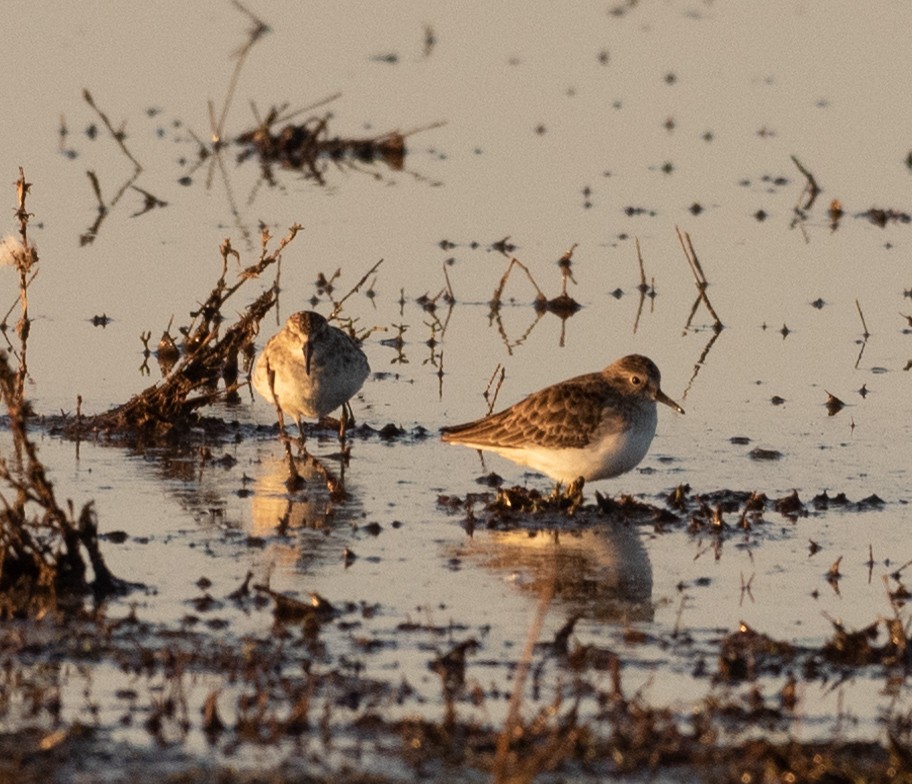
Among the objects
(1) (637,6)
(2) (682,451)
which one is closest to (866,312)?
(2) (682,451)

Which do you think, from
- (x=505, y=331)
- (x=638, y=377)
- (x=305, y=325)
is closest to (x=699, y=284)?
(x=505, y=331)

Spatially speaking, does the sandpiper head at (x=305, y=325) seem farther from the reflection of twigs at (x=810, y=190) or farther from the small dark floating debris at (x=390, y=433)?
the reflection of twigs at (x=810, y=190)

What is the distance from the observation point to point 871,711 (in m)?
8.58

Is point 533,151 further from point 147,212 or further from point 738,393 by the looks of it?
point 738,393

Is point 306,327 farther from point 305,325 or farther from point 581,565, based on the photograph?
point 581,565

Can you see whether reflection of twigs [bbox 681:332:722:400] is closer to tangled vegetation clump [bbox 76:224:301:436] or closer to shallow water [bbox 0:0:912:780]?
shallow water [bbox 0:0:912:780]

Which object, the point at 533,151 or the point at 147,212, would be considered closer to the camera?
the point at 147,212

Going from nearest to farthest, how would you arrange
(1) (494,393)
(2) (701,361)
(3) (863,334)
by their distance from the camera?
(1) (494,393), (2) (701,361), (3) (863,334)

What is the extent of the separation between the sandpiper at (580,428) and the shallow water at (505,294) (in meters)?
0.44

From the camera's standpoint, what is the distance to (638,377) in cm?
1293

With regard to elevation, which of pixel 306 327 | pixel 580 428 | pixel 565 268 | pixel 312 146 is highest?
pixel 312 146

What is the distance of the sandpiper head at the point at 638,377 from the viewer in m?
12.9

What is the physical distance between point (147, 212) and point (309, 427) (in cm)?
702

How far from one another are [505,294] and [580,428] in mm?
6620
